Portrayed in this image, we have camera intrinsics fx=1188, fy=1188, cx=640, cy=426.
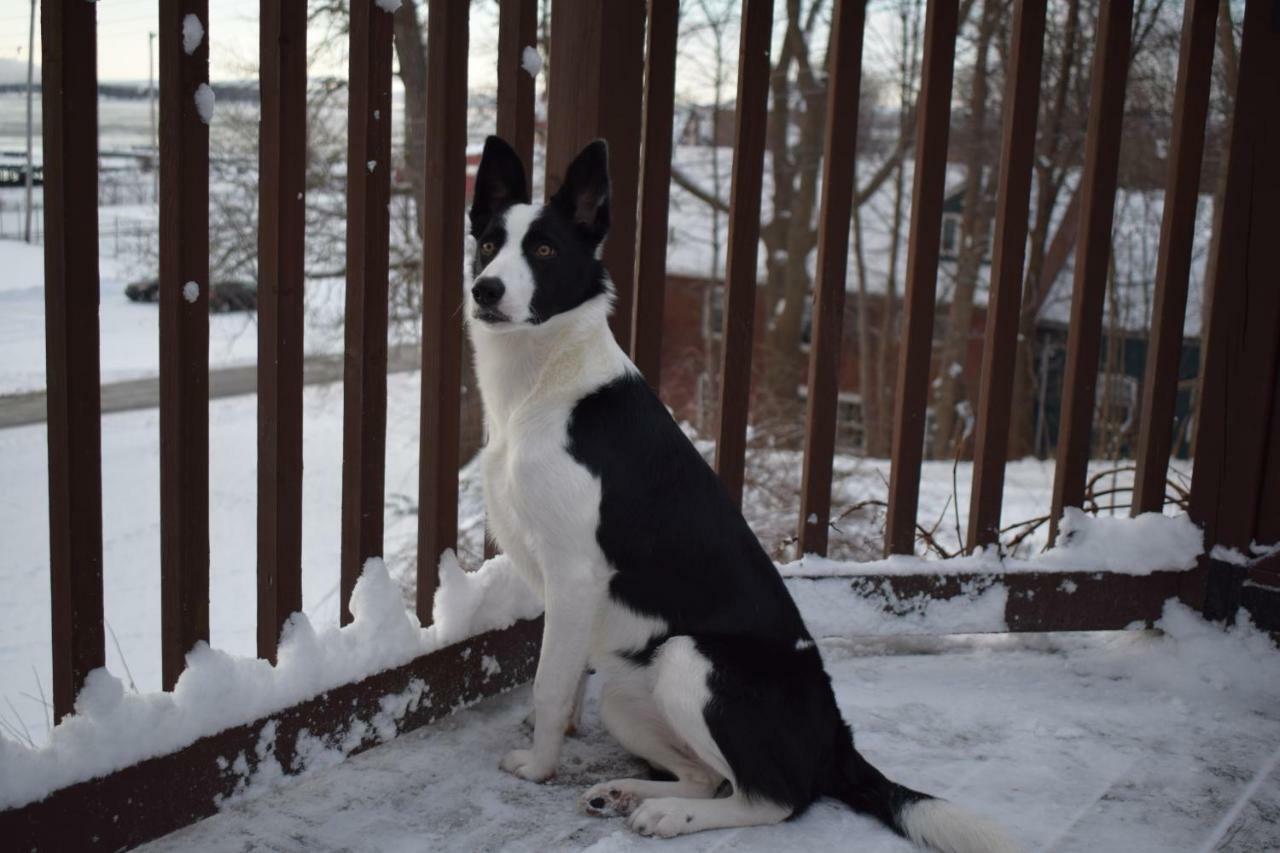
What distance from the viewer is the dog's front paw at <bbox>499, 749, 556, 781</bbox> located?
236cm

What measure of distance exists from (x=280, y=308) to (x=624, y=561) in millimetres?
791

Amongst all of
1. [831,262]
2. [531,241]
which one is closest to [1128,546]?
[831,262]

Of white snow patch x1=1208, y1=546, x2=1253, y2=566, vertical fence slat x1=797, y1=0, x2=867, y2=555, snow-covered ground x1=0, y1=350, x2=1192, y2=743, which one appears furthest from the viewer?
snow-covered ground x1=0, y1=350, x2=1192, y2=743

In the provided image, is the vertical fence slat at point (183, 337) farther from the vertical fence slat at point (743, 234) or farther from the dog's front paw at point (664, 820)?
the vertical fence slat at point (743, 234)

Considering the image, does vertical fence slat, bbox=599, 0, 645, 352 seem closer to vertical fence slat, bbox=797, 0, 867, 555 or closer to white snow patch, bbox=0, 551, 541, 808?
vertical fence slat, bbox=797, 0, 867, 555

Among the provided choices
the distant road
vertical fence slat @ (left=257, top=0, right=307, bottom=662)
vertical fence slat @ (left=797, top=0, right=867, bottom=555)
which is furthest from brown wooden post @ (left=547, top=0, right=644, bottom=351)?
the distant road

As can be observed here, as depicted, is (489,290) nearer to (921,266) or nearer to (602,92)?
(602,92)

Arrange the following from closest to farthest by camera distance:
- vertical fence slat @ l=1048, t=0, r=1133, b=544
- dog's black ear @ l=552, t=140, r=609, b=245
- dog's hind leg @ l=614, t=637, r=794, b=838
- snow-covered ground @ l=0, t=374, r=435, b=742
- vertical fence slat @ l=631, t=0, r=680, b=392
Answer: dog's hind leg @ l=614, t=637, r=794, b=838 → dog's black ear @ l=552, t=140, r=609, b=245 → vertical fence slat @ l=631, t=0, r=680, b=392 → vertical fence slat @ l=1048, t=0, r=1133, b=544 → snow-covered ground @ l=0, t=374, r=435, b=742

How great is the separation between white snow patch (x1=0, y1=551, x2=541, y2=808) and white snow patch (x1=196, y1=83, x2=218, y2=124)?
90 centimetres

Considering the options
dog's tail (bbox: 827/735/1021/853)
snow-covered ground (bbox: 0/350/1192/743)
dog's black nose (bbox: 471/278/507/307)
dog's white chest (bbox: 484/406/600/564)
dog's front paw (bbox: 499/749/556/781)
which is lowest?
snow-covered ground (bbox: 0/350/1192/743)

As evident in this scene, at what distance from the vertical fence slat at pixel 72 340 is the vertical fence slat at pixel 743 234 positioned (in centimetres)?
139

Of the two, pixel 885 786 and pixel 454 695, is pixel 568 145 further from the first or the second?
pixel 885 786

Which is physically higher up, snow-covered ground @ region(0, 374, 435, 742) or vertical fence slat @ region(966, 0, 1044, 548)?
vertical fence slat @ region(966, 0, 1044, 548)

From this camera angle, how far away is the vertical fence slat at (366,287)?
220 cm
